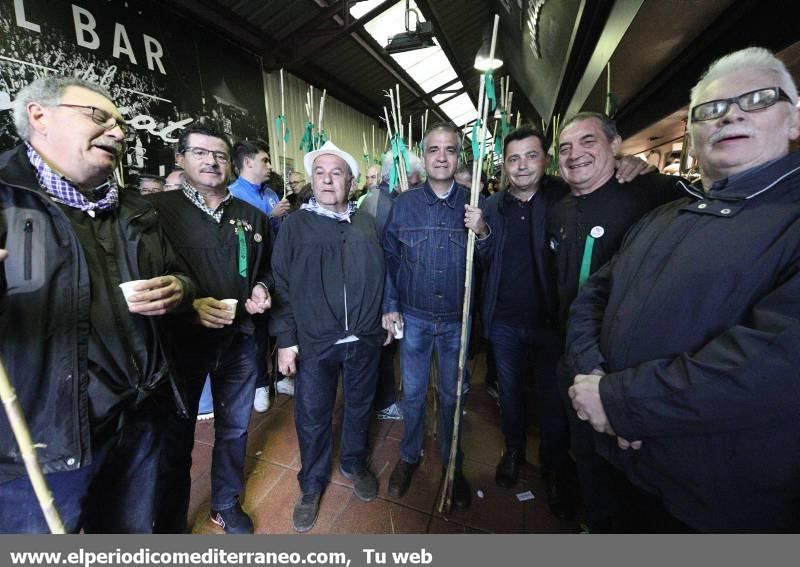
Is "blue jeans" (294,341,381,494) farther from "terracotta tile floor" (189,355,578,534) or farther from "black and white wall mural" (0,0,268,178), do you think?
"black and white wall mural" (0,0,268,178)

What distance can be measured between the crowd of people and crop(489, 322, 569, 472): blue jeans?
1 cm

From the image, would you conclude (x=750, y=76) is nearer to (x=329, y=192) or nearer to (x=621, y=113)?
(x=329, y=192)

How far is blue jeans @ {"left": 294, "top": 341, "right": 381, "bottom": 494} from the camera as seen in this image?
1605 mm

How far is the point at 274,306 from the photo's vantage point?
159 cm

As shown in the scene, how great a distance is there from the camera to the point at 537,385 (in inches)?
70.0

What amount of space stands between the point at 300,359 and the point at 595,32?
189 inches

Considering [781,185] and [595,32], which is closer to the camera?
[781,185]

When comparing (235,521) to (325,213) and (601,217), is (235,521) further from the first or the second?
(601,217)

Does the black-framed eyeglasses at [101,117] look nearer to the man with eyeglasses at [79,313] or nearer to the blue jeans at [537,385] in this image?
the man with eyeglasses at [79,313]

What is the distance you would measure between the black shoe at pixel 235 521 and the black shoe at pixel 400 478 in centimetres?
71

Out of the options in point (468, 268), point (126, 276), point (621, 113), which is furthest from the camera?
point (621, 113)

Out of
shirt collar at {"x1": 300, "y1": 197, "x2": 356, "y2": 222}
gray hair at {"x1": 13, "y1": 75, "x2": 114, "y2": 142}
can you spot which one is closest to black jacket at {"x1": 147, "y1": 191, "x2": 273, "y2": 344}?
shirt collar at {"x1": 300, "y1": 197, "x2": 356, "y2": 222}

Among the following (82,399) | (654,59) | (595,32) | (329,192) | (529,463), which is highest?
(595,32)

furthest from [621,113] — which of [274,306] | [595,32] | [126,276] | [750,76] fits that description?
[126,276]
